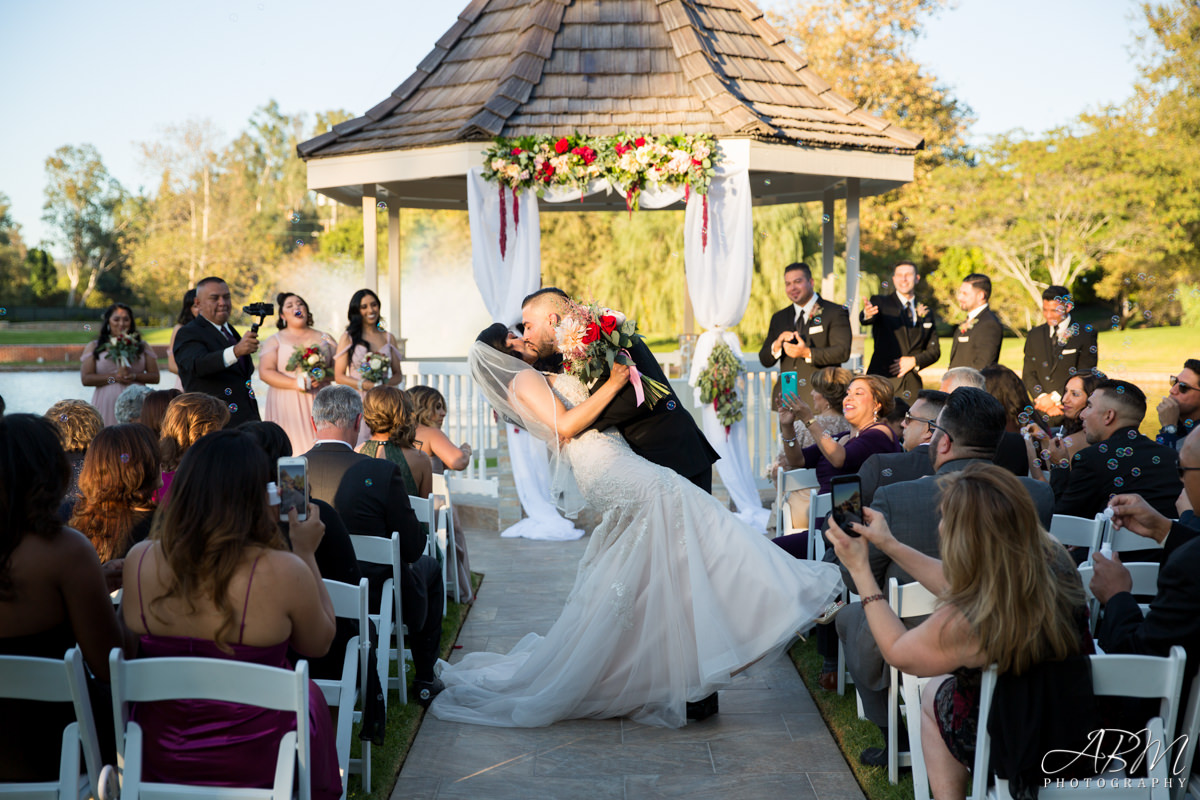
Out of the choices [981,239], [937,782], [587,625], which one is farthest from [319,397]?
[981,239]

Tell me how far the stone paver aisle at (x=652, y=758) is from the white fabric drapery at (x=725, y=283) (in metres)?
4.26

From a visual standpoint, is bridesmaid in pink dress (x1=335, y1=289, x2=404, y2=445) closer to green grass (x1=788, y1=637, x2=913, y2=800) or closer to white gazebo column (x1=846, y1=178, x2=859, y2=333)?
green grass (x1=788, y1=637, x2=913, y2=800)

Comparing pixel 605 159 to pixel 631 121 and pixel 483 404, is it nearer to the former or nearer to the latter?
pixel 631 121

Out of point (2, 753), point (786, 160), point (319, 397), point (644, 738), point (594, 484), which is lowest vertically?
point (644, 738)

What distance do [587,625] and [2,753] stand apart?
8.52 ft

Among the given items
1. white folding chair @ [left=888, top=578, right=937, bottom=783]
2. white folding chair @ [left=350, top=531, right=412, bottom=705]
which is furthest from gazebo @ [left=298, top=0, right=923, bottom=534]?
white folding chair @ [left=888, top=578, right=937, bottom=783]

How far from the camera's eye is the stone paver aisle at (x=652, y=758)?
4.04 metres

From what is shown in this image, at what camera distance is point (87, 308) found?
2039 inches

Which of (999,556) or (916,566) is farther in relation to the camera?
(916,566)

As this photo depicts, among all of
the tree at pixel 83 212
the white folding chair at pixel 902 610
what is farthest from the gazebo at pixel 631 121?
the tree at pixel 83 212

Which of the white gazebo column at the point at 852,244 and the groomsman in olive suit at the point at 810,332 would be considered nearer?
the groomsman in olive suit at the point at 810,332

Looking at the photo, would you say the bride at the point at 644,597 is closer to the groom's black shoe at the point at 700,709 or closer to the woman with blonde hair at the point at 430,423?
the groom's black shoe at the point at 700,709

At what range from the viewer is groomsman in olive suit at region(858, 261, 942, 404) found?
9.03 metres

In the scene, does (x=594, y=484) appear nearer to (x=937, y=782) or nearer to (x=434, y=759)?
(x=434, y=759)
